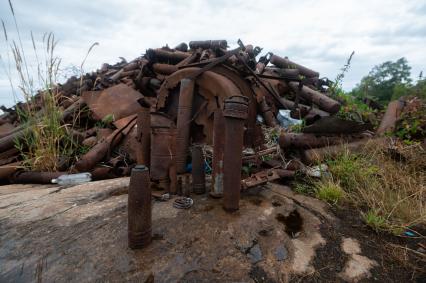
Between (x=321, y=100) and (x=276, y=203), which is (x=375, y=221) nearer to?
(x=276, y=203)

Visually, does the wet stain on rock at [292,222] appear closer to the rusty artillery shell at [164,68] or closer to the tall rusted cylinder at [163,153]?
the tall rusted cylinder at [163,153]

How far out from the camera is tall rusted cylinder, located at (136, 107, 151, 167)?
2.37 m

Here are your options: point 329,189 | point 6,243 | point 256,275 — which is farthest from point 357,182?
point 6,243

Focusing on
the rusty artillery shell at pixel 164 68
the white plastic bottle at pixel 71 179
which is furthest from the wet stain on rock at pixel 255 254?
the rusty artillery shell at pixel 164 68

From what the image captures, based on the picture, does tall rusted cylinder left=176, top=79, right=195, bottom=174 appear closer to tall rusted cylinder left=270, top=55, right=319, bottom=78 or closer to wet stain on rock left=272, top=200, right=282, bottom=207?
wet stain on rock left=272, top=200, right=282, bottom=207

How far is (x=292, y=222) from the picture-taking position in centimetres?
189

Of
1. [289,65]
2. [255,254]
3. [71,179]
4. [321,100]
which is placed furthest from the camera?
[289,65]

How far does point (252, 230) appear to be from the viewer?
1.72 meters

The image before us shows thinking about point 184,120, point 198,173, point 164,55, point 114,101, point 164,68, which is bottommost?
point 198,173

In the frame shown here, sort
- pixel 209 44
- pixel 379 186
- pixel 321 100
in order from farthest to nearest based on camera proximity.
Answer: pixel 209 44 → pixel 321 100 → pixel 379 186

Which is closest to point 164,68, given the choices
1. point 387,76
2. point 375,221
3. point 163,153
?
point 163,153

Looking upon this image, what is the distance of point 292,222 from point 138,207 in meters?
1.19

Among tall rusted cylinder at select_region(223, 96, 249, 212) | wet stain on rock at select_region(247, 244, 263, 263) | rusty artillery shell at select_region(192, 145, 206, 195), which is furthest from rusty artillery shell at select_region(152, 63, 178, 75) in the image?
wet stain on rock at select_region(247, 244, 263, 263)

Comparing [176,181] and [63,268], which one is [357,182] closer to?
[176,181]
